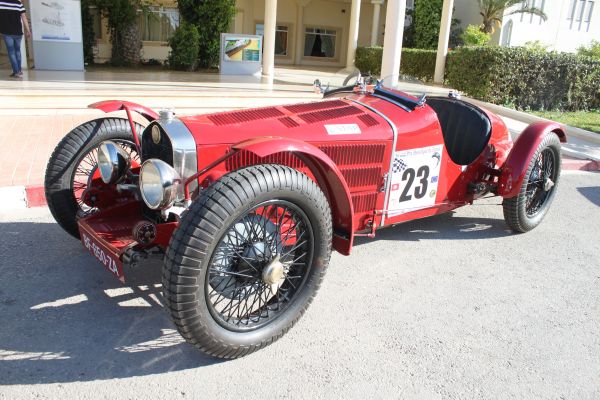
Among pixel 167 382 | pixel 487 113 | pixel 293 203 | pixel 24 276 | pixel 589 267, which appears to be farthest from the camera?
pixel 487 113

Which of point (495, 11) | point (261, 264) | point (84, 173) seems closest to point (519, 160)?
point (261, 264)

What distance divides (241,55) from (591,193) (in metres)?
12.1

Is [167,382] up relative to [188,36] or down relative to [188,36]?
down

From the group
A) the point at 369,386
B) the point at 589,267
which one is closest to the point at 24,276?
the point at 369,386

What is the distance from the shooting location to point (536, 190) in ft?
16.0

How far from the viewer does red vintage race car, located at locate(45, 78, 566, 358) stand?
2443mm

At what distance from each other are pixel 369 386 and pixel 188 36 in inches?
626

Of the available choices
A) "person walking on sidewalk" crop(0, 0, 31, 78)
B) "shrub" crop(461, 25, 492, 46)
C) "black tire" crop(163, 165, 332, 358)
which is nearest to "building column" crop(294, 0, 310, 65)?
"shrub" crop(461, 25, 492, 46)

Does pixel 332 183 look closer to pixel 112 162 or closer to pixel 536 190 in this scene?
pixel 112 162

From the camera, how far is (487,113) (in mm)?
4562

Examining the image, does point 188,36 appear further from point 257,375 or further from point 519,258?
point 257,375

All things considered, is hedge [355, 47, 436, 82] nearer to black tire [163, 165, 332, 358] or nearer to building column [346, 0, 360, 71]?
building column [346, 0, 360, 71]

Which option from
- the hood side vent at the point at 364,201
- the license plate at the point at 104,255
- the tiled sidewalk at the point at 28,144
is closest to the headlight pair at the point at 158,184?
the license plate at the point at 104,255

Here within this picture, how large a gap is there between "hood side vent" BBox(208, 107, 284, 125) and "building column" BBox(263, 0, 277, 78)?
13.0 metres
